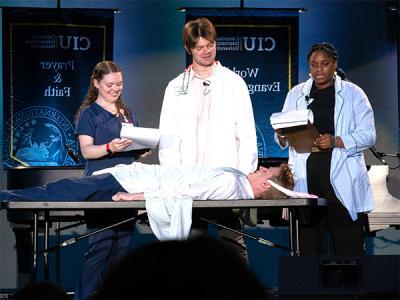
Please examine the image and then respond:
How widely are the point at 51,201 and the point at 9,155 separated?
2.59 m

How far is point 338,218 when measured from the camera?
4.45 m

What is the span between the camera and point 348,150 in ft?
14.6

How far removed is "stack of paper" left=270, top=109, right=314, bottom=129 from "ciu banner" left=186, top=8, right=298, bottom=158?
2349 mm

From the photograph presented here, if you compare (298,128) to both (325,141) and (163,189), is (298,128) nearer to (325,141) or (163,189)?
(325,141)

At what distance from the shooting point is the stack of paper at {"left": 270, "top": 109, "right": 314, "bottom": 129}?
403cm

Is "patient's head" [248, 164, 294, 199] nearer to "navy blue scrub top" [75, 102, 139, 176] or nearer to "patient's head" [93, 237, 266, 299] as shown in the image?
"navy blue scrub top" [75, 102, 139, 176]

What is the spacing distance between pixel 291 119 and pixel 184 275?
319 centimetres

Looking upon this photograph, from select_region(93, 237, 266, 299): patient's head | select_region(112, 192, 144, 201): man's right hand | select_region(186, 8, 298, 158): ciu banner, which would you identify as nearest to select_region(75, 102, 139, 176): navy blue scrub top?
select_region(112, 192, 144, 201): man's right hand

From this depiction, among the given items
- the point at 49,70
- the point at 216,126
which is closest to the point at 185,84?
the point at 216,126

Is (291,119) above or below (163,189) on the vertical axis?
above

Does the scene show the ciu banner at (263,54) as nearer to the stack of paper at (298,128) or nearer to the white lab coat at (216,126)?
the white lab coat at (216,126)

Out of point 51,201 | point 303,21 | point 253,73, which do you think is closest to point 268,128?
point 253,73

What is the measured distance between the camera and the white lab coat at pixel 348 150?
14.6 ft

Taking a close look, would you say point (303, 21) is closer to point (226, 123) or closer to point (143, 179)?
point (226, 123)
